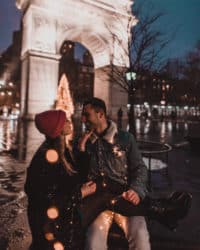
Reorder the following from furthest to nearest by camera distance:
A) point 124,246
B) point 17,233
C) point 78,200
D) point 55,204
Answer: point 17,233, point 124,246, point 78,200, point 55,204

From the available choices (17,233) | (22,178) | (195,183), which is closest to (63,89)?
(22,178)

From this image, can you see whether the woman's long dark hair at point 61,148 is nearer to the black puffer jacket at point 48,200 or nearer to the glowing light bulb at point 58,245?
the black puffer jacket at point 48,200

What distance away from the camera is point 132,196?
2492 mm

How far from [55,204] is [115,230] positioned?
88 centimetres

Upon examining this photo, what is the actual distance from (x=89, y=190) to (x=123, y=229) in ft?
1.68

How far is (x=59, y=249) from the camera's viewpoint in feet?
6.65

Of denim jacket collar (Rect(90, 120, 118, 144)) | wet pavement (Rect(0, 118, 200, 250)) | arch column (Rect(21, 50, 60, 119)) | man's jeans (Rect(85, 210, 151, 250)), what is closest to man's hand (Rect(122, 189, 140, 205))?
man's jeans (Rect(85, 210, 151, 250))

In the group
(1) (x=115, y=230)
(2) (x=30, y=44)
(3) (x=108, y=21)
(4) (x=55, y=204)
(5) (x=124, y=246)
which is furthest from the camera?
(3) (x=108, y=21)

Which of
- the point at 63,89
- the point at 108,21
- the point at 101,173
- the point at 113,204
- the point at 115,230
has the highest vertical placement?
the point at 108,21

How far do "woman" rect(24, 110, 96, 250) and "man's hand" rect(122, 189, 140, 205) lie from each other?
1.68ft

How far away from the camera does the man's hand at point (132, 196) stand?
2487 millimetres

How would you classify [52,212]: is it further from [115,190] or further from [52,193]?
[115,190]

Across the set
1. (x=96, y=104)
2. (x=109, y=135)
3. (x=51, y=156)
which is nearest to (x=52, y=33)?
(x=96, y=104)

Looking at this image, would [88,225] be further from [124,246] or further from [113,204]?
[124,246]
